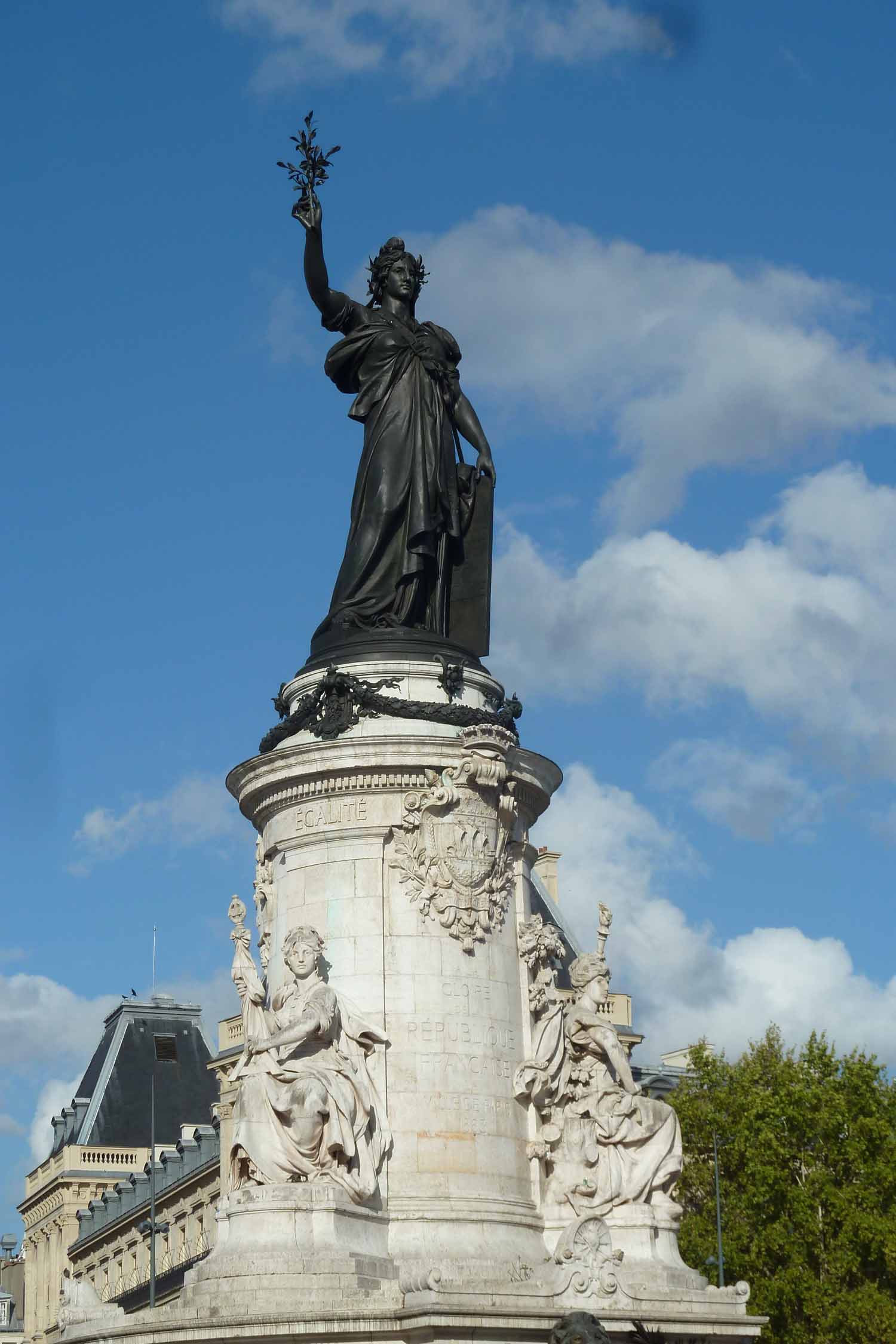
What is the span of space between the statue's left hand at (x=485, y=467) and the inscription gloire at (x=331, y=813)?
5.22m

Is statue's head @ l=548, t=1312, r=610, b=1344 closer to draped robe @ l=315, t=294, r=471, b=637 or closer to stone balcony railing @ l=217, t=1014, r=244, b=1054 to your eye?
draped robe @ l=315, t=294, r=471, b=637

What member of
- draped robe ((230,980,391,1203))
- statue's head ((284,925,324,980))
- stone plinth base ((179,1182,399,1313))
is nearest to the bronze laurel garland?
statue's head ((284,925,324,980))

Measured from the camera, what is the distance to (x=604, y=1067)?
71.2 ft

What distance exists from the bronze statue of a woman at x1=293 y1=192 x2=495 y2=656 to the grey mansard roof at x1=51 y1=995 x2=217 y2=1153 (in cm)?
5500

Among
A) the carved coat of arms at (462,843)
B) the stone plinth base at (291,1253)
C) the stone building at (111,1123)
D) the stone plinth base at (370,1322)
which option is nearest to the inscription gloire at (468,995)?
the carved coat of arms at (462,843)

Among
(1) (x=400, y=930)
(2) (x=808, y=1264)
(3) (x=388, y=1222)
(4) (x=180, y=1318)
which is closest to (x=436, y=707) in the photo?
(1) (x=400, y=930)

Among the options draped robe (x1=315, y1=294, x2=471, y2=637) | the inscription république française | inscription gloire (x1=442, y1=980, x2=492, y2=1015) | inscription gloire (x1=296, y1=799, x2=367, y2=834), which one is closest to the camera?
the inscription république française

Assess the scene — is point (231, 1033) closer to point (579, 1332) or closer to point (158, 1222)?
point (158, 1222)

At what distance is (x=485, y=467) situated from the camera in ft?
80.5

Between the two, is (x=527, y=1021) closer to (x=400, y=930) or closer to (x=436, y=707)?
(x=400, y=930)

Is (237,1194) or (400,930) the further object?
(400,930)

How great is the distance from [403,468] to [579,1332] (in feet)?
39.3

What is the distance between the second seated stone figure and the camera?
826 inches

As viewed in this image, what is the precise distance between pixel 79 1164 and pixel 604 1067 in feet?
190
